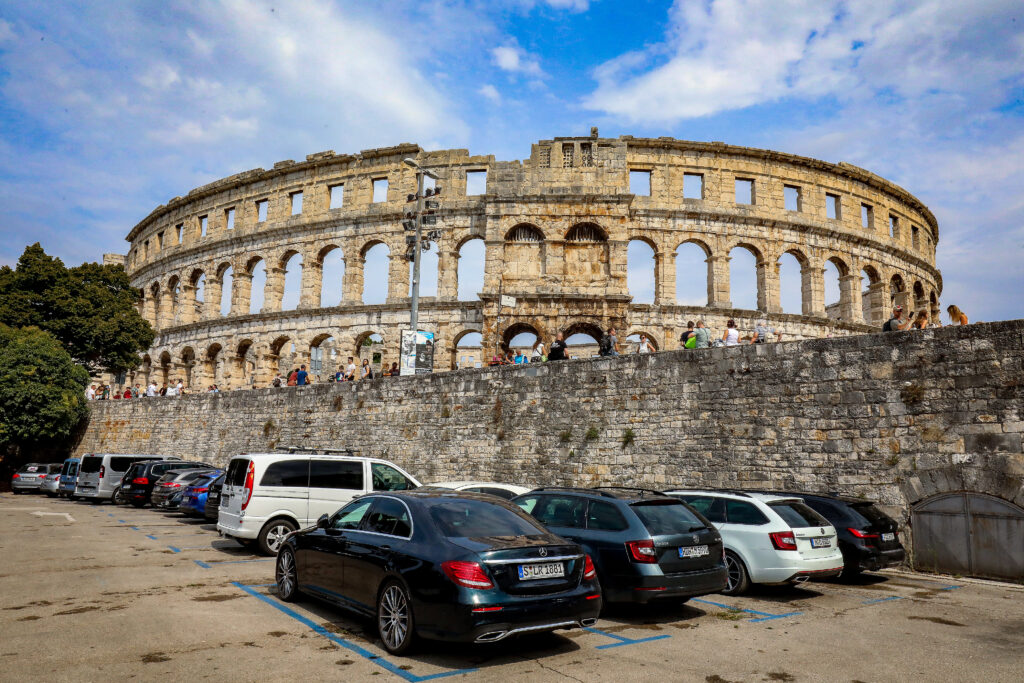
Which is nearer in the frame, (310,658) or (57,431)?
(310,658)

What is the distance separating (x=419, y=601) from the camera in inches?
218

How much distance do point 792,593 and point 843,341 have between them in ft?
17.9

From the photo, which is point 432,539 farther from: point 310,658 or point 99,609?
point 99,609

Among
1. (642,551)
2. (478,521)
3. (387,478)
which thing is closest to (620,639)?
(642,551)

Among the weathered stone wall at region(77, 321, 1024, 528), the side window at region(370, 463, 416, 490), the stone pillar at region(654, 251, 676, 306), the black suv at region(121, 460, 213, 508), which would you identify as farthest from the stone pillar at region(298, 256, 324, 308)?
the side window at region(370, 463, 416, 490)

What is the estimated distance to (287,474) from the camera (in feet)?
38.4

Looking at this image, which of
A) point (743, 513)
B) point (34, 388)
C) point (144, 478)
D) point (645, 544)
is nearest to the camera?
point (645, 544)

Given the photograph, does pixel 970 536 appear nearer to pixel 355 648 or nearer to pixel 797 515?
pixel 797 515

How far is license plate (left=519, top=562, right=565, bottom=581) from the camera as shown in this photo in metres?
5.56

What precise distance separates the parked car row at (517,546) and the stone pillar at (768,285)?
2575cm

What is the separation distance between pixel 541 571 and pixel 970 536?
8.81 meters

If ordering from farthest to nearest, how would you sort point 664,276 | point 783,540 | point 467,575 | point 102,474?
point 664,276 < point 102,474 < point 783,540 < point 467,575

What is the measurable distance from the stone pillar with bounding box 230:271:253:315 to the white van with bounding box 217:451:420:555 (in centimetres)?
3024

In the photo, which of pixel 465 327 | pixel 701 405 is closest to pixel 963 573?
pixel 701 405
